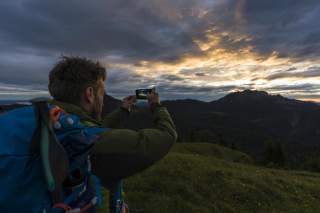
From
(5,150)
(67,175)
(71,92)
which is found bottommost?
(67,175)

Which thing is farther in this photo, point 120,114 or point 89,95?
point 120,114

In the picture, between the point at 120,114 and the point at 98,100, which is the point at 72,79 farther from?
the point at 120,114

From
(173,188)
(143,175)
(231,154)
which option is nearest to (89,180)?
(173,188)

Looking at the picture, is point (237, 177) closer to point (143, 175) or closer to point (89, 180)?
point (143, 175)

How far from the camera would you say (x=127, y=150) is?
2.85m

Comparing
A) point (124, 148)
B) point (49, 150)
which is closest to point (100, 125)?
point (124, 148)

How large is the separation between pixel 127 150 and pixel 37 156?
824mm

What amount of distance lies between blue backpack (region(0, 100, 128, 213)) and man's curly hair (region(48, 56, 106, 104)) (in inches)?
25.8

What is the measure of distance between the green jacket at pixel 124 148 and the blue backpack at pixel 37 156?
296 mm

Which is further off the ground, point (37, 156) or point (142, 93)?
point (142, 93)

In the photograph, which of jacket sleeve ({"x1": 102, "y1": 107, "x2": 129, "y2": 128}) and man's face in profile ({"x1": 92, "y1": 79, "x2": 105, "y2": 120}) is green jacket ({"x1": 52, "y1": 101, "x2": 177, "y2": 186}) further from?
jacket sleeve ({"x1": 102, "y1": 107, "x2": 129, "y2": 128})

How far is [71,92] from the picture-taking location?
123 inches

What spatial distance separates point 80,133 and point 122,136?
434mm

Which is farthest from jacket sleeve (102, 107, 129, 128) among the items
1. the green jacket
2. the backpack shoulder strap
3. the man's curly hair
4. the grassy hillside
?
the grassy hillside
